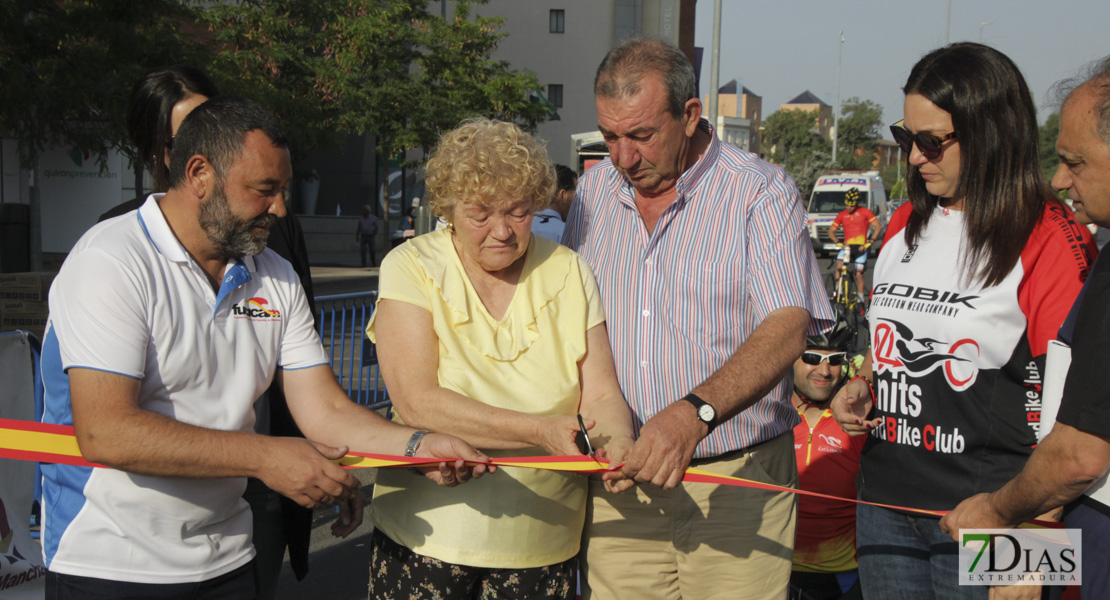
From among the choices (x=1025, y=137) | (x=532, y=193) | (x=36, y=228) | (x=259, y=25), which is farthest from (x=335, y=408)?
(x=259, y=25)

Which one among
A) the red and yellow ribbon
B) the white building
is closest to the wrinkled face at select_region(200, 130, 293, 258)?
the red and yellow ribbon

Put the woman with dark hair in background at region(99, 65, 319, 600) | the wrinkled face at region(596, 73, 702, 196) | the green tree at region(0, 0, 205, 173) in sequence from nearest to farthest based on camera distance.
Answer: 1. the woman with dark hair in background at region(99, 65, 319, 600)
2. the wrinkled face at region(596, 73, 702, 196)
3. the green tree at region(0, 0, 205, 173)

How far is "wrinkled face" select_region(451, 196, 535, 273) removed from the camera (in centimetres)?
273

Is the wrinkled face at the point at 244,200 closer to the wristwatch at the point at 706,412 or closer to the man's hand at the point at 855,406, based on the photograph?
the wristwatch at the point at 706,412

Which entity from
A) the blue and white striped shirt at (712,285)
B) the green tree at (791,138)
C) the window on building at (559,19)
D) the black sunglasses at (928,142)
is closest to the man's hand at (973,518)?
the blue and white striped shirt at (712,285)

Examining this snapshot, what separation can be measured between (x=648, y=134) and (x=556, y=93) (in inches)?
1820

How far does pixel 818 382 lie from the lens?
4.85 m

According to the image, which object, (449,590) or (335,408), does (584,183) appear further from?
(449,590)

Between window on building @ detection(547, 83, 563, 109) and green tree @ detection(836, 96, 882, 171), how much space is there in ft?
116

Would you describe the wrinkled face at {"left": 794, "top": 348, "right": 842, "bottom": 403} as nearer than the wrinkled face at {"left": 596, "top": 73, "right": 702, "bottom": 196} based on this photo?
No

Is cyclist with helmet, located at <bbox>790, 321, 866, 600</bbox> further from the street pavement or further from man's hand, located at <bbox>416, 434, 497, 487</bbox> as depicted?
the street pavement

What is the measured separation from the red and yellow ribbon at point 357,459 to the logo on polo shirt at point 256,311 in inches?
18.3

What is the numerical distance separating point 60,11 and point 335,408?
9309 mm

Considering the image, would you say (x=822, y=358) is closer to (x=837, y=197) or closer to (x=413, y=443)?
(x=413, y=443)
